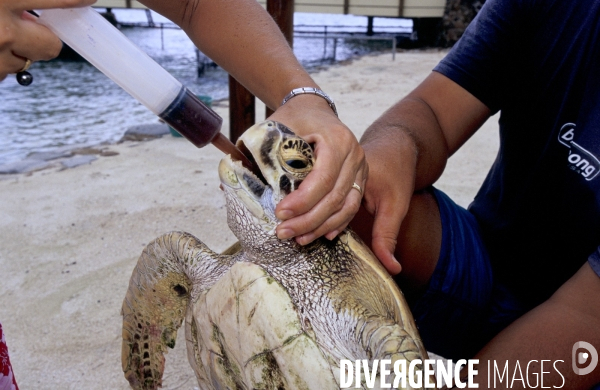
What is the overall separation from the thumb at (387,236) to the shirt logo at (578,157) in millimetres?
415

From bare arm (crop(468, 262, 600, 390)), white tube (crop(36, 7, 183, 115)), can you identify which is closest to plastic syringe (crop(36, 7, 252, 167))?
white tube (crop(36, 7, 183, 115))

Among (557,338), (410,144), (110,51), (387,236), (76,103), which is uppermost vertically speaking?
(110,51)

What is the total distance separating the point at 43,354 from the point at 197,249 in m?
0.80

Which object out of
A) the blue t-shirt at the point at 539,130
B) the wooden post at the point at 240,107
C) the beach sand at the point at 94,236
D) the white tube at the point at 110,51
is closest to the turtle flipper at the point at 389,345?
the blue t-shirt at the point at 539,130

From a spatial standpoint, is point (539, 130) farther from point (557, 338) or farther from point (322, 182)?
point (322, 182)

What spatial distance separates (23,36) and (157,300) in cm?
81

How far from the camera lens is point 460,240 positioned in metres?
1.29

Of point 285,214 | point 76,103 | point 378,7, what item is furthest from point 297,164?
point 378,7

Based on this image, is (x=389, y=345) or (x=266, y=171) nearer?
(x=389, y=345)

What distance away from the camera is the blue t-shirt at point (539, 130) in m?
1.12

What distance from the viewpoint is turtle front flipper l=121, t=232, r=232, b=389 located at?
1.24m

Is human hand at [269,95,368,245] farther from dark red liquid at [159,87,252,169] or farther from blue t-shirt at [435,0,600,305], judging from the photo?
blue t-shirt at [435,0,600,305]

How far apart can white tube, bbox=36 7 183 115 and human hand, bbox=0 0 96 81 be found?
5cm

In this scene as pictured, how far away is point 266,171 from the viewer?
96 centimetres
